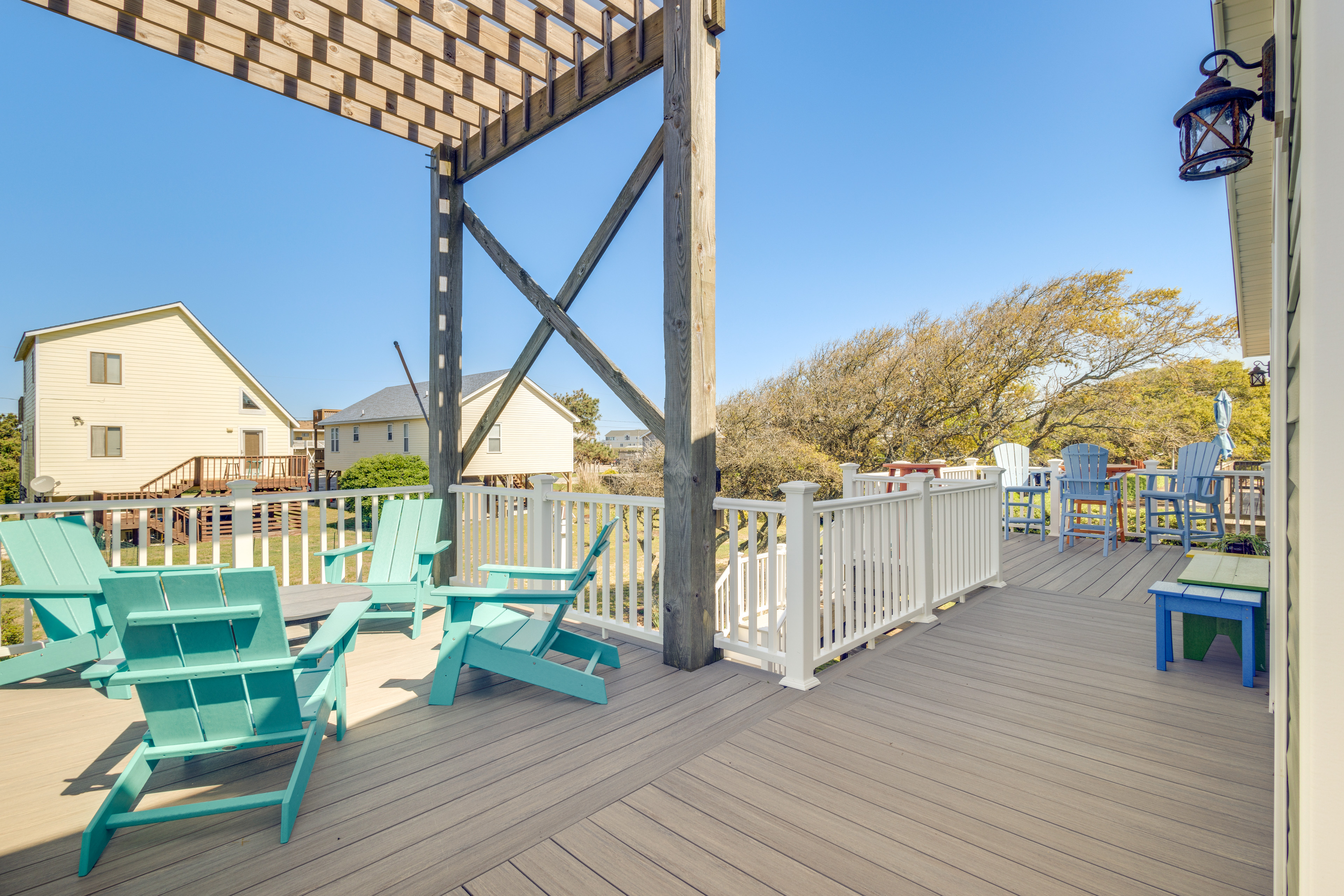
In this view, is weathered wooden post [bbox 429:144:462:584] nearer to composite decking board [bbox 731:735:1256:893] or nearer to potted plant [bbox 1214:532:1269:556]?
composite decking board [bbox 731:735:1256:893]

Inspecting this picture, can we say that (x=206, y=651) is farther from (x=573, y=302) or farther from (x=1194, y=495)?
(x=1194, y=495)

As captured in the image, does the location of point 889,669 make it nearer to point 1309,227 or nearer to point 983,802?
point 983,802

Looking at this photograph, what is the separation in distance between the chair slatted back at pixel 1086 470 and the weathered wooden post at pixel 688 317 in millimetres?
5596

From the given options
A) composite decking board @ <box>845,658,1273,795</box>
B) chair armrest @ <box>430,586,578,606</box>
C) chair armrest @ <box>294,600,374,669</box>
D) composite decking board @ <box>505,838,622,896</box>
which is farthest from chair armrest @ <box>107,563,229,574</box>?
composite decking board @ <box>845,658,1273,795</box>

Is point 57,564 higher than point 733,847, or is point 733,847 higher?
point 57,564

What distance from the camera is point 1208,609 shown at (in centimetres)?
316

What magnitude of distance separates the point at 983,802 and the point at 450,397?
444cm

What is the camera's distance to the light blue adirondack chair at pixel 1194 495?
654cm

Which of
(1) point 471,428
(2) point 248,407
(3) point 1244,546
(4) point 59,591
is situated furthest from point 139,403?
(3) point 1244,546

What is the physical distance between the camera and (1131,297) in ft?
45.1

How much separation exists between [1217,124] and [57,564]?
225 inches

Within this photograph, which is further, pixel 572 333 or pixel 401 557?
pixel 401 557

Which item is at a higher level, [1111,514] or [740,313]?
[740,313]

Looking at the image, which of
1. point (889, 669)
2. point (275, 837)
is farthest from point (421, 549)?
point (889, 669)
